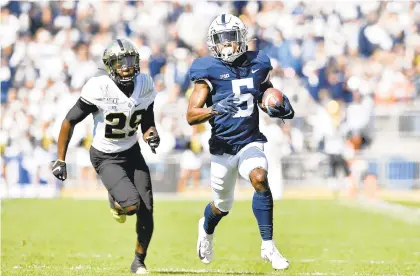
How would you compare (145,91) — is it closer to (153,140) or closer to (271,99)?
(153,140)

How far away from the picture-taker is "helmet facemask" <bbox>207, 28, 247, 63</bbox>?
6855mm

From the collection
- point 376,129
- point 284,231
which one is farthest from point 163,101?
point 284,231

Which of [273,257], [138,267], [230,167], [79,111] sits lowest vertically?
[138,267]

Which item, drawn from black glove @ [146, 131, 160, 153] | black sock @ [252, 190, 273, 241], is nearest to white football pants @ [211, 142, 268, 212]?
black sock @ [252, 190, 273, 241]

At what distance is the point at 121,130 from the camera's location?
288 inches

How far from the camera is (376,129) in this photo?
18281 mm

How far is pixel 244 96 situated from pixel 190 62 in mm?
13041

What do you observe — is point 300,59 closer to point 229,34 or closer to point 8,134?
point 8,134

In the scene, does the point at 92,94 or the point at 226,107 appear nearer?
the point at 226,107

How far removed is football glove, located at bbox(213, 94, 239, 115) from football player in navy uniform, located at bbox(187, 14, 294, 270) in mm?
99

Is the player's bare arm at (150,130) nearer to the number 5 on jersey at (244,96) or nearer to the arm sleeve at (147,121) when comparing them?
the arm sleeve at (147,121)

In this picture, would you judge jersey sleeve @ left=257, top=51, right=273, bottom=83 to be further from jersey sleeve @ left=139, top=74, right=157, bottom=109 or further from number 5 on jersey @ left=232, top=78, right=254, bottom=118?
jersey sleeve @ left=139, top=74, right=157, bottom=109

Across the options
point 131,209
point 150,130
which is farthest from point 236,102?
point 131,209

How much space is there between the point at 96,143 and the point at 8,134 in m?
12.4
